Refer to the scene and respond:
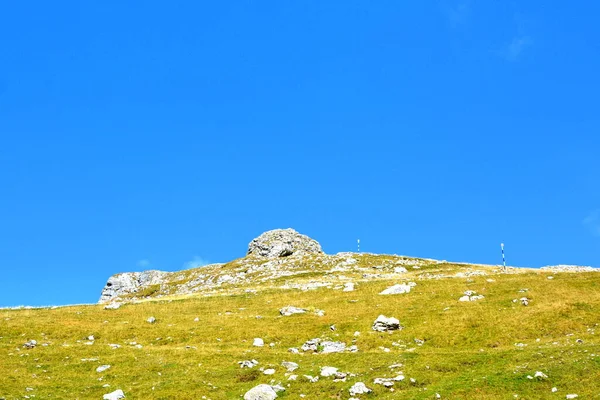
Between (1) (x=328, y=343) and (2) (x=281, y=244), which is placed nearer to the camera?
(1) (x=328, y=343)

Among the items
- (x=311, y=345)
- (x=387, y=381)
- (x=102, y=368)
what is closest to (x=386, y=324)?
(x=311, y=345)

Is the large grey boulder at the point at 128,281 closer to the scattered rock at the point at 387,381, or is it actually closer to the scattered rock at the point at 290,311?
the scattered rock at the point at 290,311

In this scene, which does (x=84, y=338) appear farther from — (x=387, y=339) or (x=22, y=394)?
(x=387, y=339)

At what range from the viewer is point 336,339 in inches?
1692

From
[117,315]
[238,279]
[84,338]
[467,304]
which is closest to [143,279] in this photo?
[238,279]

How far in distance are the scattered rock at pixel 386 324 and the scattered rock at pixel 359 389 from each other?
628 inches

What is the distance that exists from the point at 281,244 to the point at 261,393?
4007 inches

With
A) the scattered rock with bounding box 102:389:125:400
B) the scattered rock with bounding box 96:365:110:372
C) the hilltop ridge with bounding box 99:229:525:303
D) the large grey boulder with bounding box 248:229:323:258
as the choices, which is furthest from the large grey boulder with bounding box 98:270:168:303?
the scattered rock with bounding box 102:389:125:400

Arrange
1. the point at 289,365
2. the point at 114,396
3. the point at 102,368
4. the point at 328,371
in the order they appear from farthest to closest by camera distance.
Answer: the point at 102,368
the point at 289,365
the point at 328,371
the point at 114,396

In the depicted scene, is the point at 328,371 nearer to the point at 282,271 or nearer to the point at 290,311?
the point at 290,311

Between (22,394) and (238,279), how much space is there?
7546cm

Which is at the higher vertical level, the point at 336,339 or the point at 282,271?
the point at 282,271

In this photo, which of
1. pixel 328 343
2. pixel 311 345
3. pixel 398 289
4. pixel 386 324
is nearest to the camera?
pixel 311 345

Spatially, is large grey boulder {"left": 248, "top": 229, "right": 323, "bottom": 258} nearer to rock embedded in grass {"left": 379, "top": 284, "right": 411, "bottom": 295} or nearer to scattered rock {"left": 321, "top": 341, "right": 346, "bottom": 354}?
rock embedded in grass {"left": 379, "top": 284, "right": 411, "bottom": 295}
